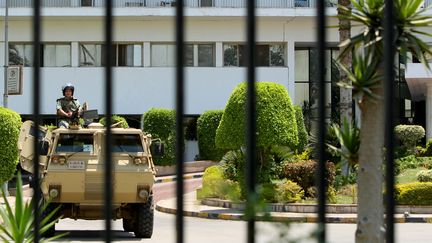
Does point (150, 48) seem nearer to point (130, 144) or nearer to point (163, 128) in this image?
point (163, 128)

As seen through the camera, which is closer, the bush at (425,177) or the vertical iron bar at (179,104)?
the vertical iron bar at (179,104)

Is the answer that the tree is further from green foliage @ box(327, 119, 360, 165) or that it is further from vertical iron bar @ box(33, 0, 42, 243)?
vertical iron bar @ box(33, 0, 42, 243)

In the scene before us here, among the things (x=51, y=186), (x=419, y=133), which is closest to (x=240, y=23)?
(x=419, y=133)

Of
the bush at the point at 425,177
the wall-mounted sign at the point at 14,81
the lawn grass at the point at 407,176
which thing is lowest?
the lawn grass at the point at 407,176

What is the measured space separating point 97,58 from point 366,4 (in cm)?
3512

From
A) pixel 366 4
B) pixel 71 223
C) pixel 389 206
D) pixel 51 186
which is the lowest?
pixel 71 223

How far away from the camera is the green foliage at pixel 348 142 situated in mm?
3027

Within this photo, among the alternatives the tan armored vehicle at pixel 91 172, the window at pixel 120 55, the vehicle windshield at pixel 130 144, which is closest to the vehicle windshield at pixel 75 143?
the tan armored vehicle at pixel 91 172

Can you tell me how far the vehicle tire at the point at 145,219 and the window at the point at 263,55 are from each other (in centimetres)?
2330

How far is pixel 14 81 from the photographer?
20.1 meters

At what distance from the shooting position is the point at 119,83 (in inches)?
1446

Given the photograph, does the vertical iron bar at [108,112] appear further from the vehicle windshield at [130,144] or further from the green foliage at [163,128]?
the green foliage at [163,128]

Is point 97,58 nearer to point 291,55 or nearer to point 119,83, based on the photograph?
point 119,83

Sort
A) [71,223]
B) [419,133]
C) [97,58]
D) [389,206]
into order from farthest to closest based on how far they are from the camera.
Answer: [97,58] < [419,133] < [71,223] < [389,206]
